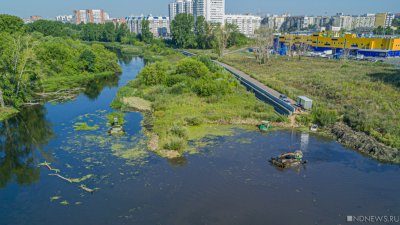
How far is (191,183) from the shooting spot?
18.7 m

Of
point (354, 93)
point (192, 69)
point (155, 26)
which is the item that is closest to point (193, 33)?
point (192, 69)

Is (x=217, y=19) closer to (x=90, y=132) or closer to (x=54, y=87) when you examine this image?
(x=54, y=87)

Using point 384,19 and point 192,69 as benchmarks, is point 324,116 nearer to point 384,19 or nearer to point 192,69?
point 192,69

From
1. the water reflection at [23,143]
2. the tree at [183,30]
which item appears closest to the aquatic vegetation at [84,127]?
the water reflection at [23,143]

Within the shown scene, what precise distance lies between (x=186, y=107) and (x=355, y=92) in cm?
1923

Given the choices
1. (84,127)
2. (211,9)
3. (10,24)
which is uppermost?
(211,9)

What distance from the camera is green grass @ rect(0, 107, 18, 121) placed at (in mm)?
30694

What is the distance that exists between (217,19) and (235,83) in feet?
488

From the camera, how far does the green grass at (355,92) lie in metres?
25.9

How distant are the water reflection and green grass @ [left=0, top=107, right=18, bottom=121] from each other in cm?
66

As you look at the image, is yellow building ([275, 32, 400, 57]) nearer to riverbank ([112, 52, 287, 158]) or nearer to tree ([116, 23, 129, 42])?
riverbank ([112, 52, 287, 158])

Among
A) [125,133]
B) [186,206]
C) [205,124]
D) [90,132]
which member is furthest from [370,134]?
[90,132]

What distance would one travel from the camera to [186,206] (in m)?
16.5

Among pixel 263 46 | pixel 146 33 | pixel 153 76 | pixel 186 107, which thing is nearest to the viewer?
pixel 186 107
